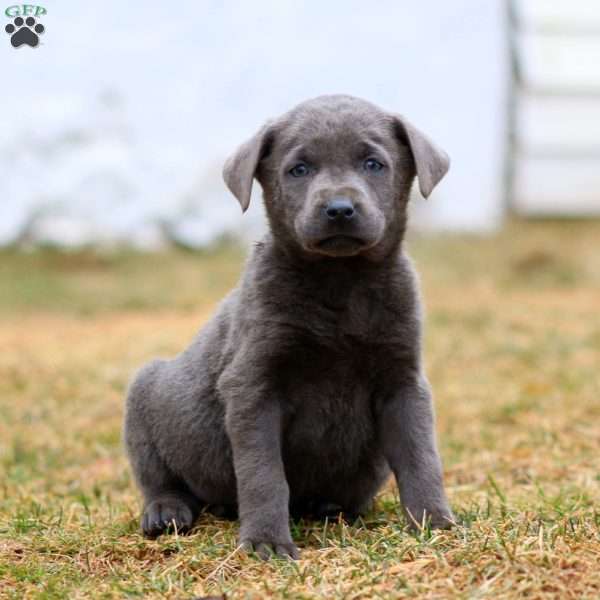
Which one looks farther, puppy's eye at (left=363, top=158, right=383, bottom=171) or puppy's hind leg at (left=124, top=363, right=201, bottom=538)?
puppy's hind leg at (left=124, top=363, right=201, bottom=538)

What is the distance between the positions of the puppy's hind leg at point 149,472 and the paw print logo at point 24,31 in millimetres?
2343

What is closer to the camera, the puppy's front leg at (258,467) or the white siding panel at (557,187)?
the puppy's front leg at (258,467)

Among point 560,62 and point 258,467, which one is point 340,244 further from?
point 560,62

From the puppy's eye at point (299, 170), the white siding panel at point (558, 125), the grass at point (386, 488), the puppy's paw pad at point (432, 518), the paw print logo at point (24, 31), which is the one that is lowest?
the grass at point (386, 488)

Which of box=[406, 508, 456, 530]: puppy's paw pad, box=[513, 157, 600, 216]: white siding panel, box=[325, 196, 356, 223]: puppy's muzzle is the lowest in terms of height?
box=[406, 508, 456, 530]: puppy's paw pad

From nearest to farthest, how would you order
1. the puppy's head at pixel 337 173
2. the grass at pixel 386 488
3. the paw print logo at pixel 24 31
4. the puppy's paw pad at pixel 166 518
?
the grass at pixel 386 488 < the puppy's head at pixel 337 173 < the puppy's paw pad at pixel 166 518 < the paw print logo at pixel 24 31

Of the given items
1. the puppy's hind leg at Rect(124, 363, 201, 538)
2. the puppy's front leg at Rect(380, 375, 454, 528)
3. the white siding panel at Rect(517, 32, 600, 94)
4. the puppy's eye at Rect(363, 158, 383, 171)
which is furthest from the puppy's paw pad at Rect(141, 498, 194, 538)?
the white siding panel at Rect(517, 32, 600, 94)

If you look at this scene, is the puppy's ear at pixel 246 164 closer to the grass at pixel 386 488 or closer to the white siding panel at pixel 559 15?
the grass at pixel 386 488

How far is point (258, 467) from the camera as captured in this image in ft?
13.1

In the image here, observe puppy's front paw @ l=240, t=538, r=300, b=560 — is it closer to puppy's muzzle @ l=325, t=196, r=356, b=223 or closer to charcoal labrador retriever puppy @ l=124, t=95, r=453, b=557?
charcoal labrador retriever puppy @ l=124, t=95, r=453, b=557

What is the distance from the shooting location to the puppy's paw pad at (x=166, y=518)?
4.33 metres

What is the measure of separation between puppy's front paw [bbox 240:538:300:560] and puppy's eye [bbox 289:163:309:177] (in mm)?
1397

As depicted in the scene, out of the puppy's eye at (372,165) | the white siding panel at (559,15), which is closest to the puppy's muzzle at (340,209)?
the puppy's eye at (372,165)

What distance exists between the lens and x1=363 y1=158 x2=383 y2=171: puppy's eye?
161 inches
